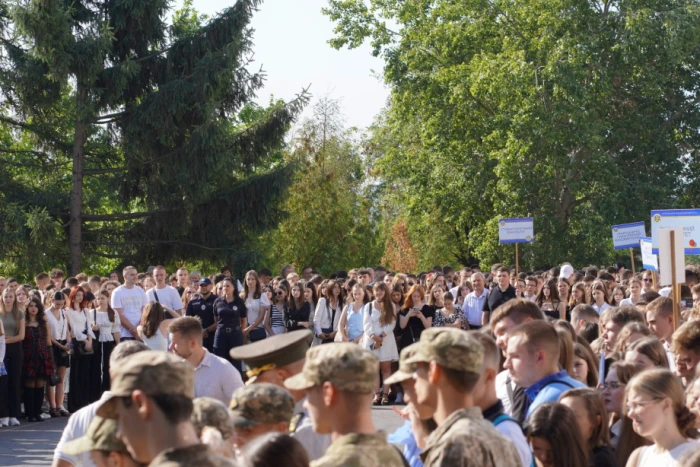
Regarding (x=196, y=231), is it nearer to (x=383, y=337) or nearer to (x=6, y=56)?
(x=6, y=56)

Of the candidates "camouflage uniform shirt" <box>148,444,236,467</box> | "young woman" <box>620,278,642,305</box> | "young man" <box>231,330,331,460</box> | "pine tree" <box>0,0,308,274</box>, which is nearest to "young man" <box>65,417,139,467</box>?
"camouflage uniform shirt" <box>148,444,236,467</box>

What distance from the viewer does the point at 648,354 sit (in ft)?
22.5

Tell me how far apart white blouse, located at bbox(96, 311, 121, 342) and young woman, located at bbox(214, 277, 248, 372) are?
1519mm

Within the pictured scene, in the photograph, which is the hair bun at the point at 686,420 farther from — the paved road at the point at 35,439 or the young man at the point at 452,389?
the paved road at the point at 35,439

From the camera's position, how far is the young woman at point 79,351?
16.0m

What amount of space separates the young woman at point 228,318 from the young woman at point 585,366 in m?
9.98

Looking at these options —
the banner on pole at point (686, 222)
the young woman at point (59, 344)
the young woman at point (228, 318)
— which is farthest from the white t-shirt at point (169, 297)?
the banner on pole at point (686, 222)

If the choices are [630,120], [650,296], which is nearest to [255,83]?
[630,120]

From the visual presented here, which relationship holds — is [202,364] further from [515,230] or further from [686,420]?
[515,230]

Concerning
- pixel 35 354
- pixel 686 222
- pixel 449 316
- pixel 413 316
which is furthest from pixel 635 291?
pixel 35 354

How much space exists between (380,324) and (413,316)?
0.95 metres

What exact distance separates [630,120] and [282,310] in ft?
80.7

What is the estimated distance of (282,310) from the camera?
1828cm

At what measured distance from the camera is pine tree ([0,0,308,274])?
3178 centimetres
